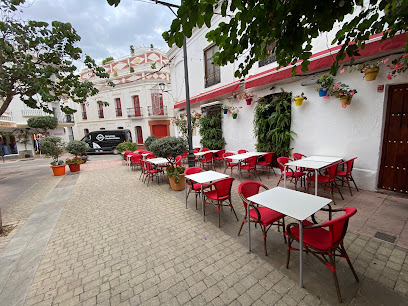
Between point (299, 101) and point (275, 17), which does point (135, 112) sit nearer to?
point (299, 101)

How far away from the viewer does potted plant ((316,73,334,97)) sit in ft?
15.3

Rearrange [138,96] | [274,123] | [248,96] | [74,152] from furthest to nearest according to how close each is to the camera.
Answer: [138,96]
[74,152]
[248,96]
[274,123]

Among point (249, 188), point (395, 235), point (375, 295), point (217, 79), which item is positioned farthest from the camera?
point (217, 79)

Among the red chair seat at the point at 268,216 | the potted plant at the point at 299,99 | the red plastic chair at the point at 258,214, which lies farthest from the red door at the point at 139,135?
the red chair seat at the point at 268,216

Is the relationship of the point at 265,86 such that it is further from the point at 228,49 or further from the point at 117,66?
the point at 117,66

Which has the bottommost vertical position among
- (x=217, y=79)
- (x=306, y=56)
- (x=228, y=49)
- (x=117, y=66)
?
(x=306, y=56)

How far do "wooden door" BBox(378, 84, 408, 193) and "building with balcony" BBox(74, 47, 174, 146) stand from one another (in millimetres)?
17729

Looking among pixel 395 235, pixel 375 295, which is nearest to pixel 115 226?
pixel 375 295

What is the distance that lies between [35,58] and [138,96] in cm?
1485

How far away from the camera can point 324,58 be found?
463 cm

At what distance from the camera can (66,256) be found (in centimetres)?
278

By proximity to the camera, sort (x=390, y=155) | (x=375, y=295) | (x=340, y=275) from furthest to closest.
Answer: (x=390, y=155), (x=340, y=275), (x=375, y=295)

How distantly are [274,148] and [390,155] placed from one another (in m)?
2.93

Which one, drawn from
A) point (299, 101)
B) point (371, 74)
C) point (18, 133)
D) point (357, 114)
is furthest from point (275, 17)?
point (18, 133)
